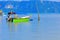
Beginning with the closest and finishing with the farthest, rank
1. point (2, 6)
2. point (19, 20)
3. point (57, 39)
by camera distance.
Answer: point (57, 39), point (19, 20), point (2, 6)

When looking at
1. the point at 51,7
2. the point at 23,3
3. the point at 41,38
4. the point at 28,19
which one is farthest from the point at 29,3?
the point at 41,38

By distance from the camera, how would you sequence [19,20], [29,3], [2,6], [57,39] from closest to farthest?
[57,39]
[19,20]
[2,6]
[29,3]

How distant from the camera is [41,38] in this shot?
20625 mm

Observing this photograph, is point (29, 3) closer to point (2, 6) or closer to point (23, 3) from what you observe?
point (23, 3)

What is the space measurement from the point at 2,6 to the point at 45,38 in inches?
4334

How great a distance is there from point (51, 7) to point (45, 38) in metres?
125

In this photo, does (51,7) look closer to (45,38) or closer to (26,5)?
(26,5)

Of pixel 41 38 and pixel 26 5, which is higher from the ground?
pixel 41 38

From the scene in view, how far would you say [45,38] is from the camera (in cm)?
2048

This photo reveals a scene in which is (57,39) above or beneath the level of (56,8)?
above

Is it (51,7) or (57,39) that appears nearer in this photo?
(57,39)

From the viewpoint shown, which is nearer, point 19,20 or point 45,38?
point 45,38

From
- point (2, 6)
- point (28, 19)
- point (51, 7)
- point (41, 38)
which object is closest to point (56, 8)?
point (51, 7)

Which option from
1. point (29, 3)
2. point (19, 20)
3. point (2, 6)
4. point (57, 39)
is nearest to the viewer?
point (57, 39)
